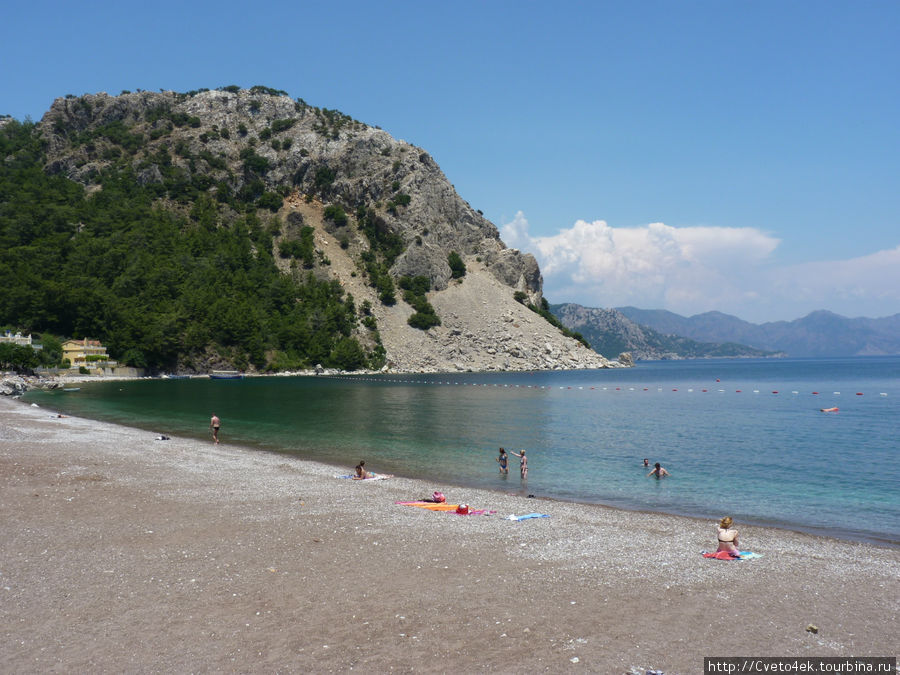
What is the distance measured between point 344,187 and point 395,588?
177716mm

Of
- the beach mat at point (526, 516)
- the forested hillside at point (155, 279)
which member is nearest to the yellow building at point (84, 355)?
the forested hillside at point (155, 279)

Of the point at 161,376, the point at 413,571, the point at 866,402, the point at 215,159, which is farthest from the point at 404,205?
the point at 413,571

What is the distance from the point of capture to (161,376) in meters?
119

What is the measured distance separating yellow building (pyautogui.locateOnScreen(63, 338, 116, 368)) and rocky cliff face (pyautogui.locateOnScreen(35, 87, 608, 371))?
2352 inches

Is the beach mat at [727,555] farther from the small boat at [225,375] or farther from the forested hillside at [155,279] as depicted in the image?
the forested hillside at [155,279]

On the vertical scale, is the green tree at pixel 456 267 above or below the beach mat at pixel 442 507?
above

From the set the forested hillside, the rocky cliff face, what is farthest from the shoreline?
the rocky cliff face

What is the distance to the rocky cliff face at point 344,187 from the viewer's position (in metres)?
165

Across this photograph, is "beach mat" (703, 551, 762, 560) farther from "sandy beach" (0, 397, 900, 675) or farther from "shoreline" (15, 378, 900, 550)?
"shoreline" (15, 378, 900, 550)

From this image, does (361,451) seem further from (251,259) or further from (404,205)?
(404,205)

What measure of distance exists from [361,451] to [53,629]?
25263mm

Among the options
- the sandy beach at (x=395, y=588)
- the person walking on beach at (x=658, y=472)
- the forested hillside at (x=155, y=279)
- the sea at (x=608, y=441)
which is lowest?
the sea at (x=608, y=441)

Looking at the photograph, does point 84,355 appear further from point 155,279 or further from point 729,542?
point 729,542

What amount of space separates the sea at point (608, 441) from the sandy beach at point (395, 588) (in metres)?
4.64
